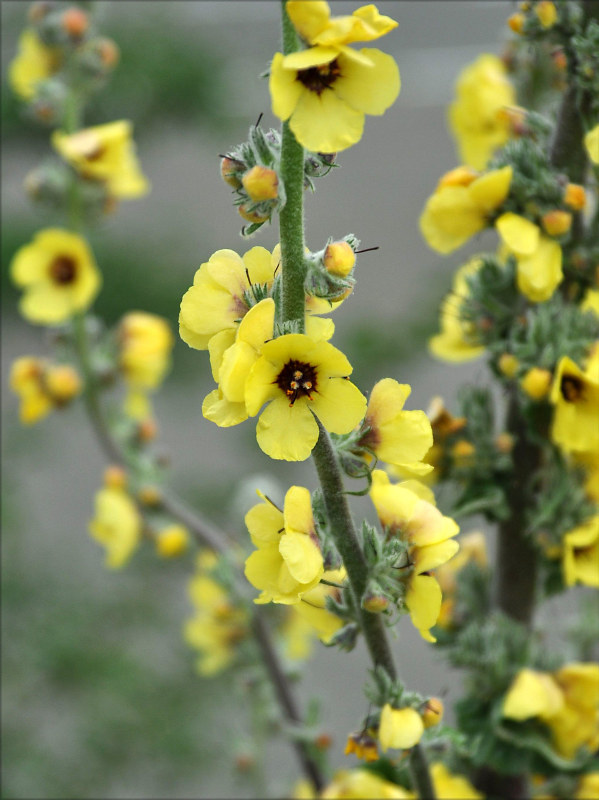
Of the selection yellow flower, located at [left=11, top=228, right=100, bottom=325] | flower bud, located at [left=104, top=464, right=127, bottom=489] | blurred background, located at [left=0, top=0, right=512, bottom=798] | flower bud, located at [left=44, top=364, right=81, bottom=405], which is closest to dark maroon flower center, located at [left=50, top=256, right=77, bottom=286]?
yellow flower, located at [left=11, top=228, right=100, bottom=325]

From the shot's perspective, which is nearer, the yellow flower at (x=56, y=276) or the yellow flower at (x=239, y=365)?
the yellow flower at (x=239, y=365)

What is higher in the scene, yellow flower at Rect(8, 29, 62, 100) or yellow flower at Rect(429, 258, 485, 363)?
yellow flower at Rect(8, 29, 62, 100)

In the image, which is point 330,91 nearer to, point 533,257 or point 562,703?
point 533,257

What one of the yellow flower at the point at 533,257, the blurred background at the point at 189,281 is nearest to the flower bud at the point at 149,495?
the yellow flower at the point at 533,257

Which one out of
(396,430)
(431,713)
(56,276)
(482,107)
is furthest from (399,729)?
(56,276)

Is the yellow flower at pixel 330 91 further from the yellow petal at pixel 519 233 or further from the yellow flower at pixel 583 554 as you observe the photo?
the yellow flower at pixel 583 554

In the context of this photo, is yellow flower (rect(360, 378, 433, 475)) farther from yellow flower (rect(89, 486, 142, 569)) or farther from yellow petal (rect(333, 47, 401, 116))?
yellow flower (rect(89, 486, 142, 569))

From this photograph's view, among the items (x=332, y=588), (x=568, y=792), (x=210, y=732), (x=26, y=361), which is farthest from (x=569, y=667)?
(x=210, y=732)
